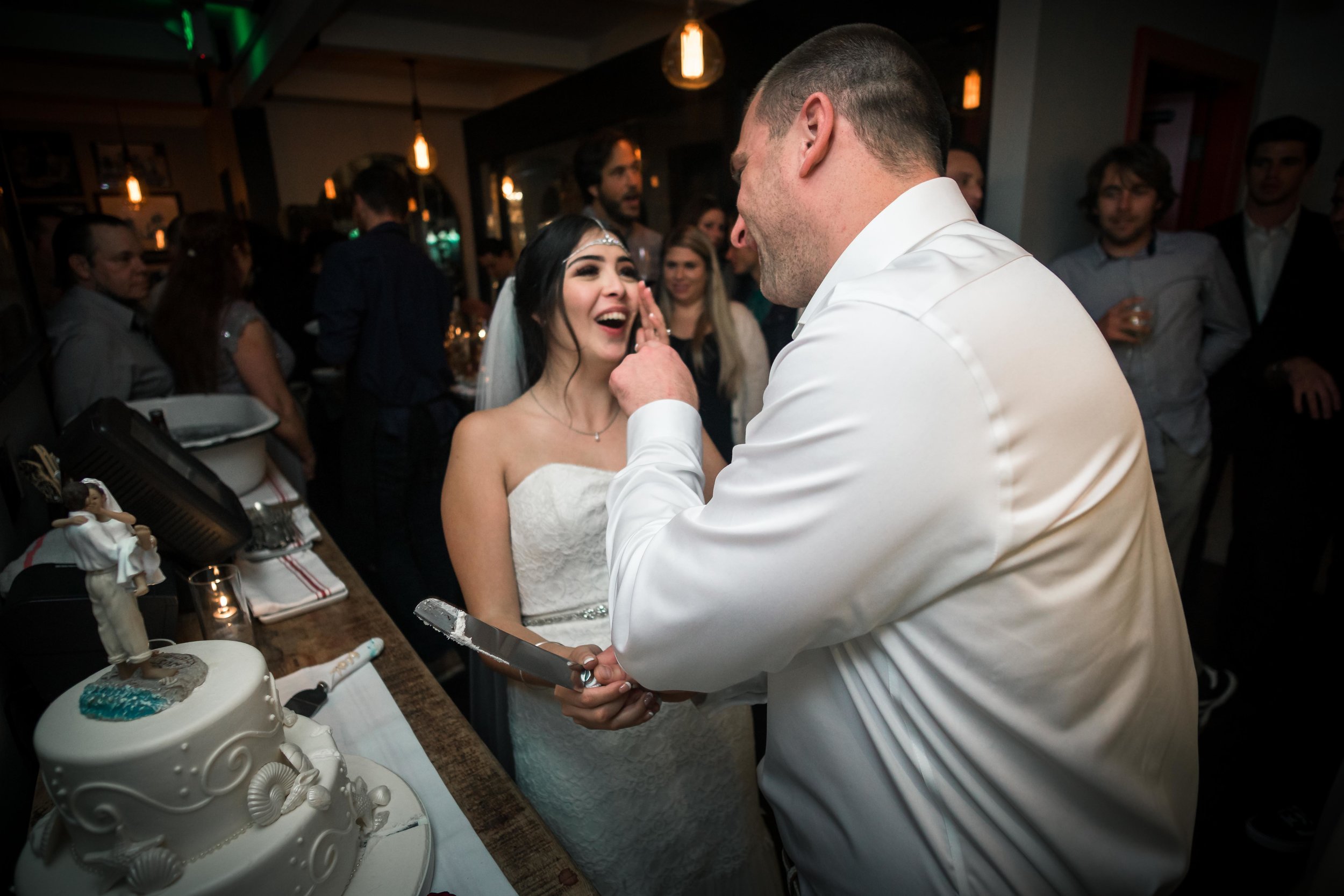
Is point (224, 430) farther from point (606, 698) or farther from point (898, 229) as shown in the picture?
point (898, 229)

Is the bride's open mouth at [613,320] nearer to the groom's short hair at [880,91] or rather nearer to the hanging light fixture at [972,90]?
the groom's short hair at [880,91]

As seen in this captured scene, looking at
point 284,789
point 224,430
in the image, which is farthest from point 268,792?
point 224,430

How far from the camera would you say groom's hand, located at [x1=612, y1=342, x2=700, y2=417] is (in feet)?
3.84

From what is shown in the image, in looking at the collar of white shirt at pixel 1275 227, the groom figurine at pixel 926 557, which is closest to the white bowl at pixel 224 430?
the groom figurine at pixel 926 557

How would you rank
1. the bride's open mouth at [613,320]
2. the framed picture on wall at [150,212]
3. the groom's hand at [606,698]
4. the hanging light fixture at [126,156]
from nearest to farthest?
the groom's hand at [606,698], the bride's open mouth at [613,320], the hanging light fixture at [126,156], the framed picture on wall at [150,212]

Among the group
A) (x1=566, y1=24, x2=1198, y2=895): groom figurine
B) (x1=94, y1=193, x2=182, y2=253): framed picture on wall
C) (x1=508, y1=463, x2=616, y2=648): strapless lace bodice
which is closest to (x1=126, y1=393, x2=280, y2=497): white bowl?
(x1=508, y1=463, x2=616, y2=648): strapless lace bodice

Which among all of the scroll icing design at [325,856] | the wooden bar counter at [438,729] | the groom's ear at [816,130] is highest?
the groom's ear at [816,130]

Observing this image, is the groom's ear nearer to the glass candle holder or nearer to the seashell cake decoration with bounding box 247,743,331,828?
the seashell cake decoration with bounding box 247,743,331,828

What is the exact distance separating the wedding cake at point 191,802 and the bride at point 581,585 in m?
0.75

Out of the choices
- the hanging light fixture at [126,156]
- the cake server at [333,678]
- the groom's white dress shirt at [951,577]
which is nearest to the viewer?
the groom's white dress shirt at [951,577]

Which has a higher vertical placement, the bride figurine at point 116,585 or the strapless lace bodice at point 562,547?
the bride figurine at point 116,585

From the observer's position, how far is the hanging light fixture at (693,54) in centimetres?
370

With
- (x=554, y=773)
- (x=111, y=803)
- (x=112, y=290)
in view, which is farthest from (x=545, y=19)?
(x=111, y=803)

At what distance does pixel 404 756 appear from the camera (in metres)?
1.20
